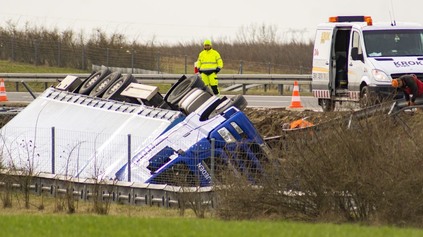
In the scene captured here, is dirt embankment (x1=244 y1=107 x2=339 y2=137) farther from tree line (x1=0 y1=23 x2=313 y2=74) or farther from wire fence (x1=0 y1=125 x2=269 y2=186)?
tree line (x1=0 y1=23 x2=313 y2=74)

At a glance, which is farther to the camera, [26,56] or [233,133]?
[26,56]

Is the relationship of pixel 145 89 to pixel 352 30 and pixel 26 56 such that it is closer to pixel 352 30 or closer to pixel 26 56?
pixel 352 30

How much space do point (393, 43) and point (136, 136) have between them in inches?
340

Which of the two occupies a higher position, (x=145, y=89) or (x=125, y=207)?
(x=145, y=89)

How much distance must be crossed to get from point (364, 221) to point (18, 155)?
8.61m

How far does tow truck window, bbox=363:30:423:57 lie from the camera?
94.4 ft

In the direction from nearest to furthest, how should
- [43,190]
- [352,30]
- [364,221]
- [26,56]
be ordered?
[364,221] → [43,190] → [352,30] → [26,56]

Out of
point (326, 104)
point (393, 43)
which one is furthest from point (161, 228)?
point (326, 104)

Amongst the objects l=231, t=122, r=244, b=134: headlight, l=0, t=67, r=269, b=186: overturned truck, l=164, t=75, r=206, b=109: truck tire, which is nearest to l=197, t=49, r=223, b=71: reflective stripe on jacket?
l=0, t=67, r=269, b=186: overturned truck

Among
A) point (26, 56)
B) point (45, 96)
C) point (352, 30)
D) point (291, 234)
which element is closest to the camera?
point (291, 234)

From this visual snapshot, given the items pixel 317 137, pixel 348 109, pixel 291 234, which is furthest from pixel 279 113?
pixel 291 234

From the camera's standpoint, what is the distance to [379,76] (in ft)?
91.6

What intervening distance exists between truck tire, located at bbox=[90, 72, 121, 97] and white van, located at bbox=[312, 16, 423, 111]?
5269 millimetres

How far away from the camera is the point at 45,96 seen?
88.5 feet
